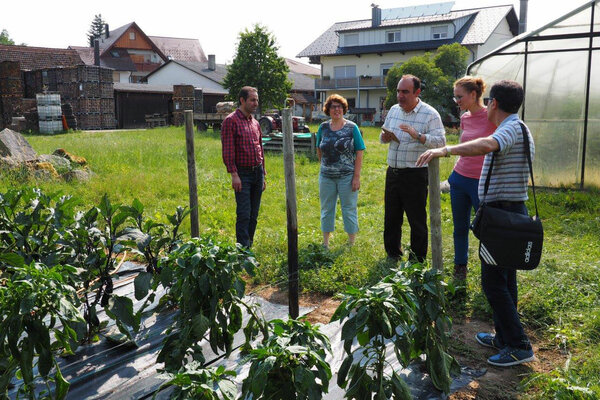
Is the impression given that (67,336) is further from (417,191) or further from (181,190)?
(181,190)

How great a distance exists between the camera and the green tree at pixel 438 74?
27.5m

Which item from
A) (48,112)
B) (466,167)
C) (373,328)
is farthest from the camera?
(48,112)

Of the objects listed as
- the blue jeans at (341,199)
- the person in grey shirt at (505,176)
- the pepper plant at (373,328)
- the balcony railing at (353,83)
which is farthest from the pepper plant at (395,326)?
the balcony railing at (353,83)

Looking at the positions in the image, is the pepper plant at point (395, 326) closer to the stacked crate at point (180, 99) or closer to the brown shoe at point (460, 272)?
the brown shoe at point (460, 272)

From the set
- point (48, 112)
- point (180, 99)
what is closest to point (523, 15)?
point (180, 99)

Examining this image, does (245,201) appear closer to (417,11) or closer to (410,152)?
(410,152)

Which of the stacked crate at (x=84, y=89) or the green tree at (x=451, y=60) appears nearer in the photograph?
the stacked crate at (x=84, y=89)

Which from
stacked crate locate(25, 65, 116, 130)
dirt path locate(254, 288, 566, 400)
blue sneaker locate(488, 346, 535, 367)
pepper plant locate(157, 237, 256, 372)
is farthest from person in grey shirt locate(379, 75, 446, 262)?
stacked crate locate(25, 65, 116, 130)

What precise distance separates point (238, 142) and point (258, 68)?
2286 centimetres

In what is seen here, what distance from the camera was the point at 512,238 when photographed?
301 cm

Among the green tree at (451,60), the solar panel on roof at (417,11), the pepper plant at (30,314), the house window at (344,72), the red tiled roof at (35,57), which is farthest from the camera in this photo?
the house window at (344,72)

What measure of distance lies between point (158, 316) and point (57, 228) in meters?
1.11

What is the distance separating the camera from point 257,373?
1.89 metres

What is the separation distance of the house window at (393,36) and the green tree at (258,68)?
1704 centimetres
